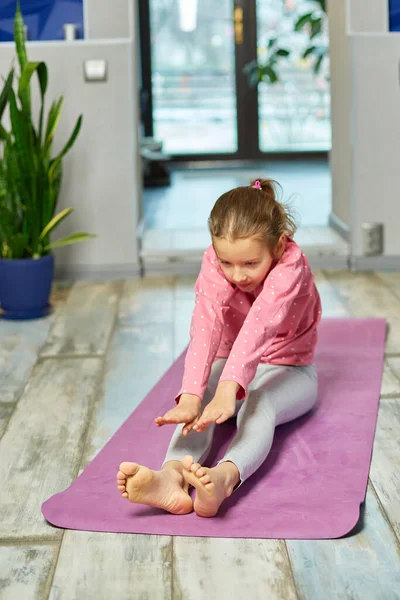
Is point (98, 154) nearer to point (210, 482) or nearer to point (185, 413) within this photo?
point (185, 413)

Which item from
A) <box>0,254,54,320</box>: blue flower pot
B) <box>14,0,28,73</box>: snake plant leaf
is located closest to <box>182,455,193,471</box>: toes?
<box>0,254,54,320</box>: blue flower pot

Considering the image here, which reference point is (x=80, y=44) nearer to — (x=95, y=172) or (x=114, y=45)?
(x=114, y=45)

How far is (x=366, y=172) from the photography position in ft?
12.1

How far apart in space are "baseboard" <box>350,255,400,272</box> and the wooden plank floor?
0.48 meters

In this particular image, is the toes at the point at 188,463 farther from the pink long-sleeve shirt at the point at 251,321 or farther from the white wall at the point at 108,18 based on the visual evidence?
the white wall at the point at 108,18

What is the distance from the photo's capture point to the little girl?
1.62 meters

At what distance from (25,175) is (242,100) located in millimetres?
5191

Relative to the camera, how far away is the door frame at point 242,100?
7820 millimetres

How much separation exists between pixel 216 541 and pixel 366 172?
2.43 meters

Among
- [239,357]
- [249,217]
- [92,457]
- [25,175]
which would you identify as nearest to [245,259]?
[249,217]

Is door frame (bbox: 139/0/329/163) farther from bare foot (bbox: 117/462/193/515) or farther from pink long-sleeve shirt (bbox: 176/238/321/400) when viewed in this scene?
bare foot (bbox: 117/462/193/515)

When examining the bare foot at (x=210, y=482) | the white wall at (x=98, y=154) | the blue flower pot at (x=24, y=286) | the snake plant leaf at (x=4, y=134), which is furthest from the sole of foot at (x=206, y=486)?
the white wall at (x=98, y=154)

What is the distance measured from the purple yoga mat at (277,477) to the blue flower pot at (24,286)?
932mm

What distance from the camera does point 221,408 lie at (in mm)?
1695
